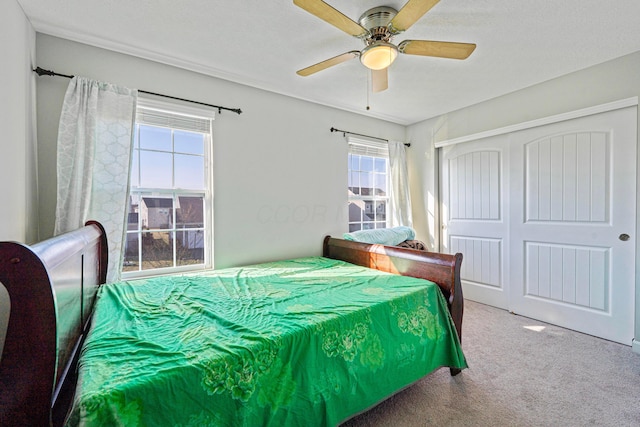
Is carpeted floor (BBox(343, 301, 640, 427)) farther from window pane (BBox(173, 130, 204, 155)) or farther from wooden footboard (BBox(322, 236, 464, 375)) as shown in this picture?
window pane (BBox(173, 130, 204, 155))

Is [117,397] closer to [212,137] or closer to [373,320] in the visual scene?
[373,320]

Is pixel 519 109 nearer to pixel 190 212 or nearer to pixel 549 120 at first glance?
pixel 549 120

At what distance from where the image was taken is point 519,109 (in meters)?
3.09

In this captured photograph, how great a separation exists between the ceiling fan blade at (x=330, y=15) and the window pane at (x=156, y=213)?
6.41ft

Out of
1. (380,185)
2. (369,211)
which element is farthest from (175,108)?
(380,185)

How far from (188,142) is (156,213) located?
2.34 ft

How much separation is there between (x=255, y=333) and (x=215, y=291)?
2.60 feet

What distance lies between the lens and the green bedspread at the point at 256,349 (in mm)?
976

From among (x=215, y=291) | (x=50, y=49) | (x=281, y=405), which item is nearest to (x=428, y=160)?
(x=215, y=291)

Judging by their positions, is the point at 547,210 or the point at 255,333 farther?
the point at 547,210

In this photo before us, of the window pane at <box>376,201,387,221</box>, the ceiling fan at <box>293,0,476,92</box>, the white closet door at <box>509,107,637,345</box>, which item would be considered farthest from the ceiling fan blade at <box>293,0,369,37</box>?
the window pane at <box>376,201,387,221</box>

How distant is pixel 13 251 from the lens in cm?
77

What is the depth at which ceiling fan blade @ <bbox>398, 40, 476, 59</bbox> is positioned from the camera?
1.76 m

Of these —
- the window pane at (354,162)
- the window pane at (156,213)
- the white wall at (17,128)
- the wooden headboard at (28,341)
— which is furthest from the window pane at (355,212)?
the wooden headboard at (28,341)
